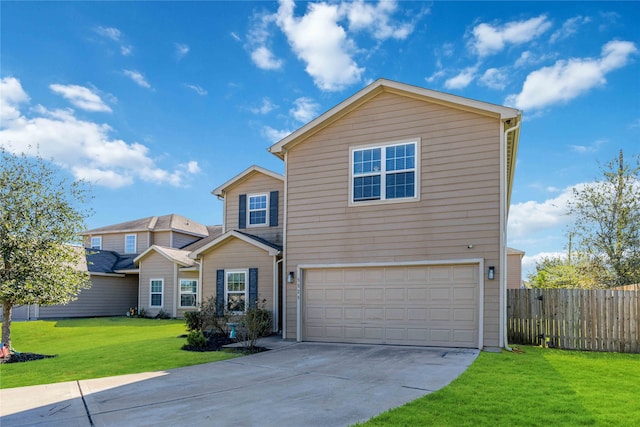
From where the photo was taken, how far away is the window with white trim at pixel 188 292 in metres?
22.2

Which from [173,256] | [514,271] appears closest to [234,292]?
[173,256]

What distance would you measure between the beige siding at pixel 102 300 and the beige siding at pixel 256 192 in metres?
10.1

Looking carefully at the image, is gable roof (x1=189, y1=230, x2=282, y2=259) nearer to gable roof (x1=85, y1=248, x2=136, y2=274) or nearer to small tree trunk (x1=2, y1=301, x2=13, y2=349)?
small tree trunk (x1=2, y1=301, x2=13, y2=349)

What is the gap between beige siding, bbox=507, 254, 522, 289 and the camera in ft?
112

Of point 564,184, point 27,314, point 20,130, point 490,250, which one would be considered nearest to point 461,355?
point 490,250

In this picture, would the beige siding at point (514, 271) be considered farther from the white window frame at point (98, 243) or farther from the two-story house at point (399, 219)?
the white window frame at point (98, 243)

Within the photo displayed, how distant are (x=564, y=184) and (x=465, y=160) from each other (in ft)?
43.4

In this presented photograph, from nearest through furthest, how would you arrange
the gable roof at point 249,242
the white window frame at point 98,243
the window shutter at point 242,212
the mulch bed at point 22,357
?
the mulch bed at point 22,357 < the gable roof at point 249,242 < the window shutter at point 242,212 < the white window frame at point 98,243

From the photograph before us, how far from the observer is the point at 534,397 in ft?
19.1

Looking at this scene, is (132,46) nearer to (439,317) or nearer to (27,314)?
(439,317)

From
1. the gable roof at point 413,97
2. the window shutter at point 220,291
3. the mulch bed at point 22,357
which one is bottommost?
the mulch bed at point 22,357

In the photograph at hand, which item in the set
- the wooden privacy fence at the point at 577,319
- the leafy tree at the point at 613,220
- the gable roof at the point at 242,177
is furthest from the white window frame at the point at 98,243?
the leafy tree at the point at 613,220

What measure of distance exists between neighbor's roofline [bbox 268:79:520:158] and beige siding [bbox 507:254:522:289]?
2700 centimetres

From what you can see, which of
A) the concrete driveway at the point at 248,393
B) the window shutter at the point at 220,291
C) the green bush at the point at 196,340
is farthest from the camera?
the window shutter at the point at 220,291
